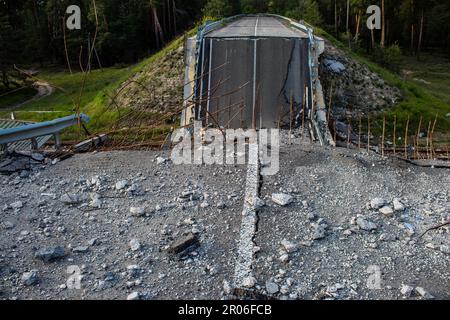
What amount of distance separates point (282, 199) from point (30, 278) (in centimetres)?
343

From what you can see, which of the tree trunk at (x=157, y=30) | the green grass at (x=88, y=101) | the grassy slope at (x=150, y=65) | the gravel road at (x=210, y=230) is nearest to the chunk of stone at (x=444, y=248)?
the gravel road at (x=210, y=230)

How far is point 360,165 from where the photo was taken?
7.83 meters

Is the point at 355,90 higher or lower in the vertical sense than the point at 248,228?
lower

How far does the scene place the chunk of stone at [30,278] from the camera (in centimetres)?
497

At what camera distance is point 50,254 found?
534cm

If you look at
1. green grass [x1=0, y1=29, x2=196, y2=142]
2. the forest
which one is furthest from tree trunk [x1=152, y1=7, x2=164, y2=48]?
green grass [x1=0, y1=29, x2=196, y2=142]

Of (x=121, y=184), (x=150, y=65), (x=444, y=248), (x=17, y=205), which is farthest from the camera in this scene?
(x=150, y=65)

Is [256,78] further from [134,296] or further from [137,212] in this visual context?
[134,296]

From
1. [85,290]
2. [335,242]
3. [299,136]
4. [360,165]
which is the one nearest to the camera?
[85,290]

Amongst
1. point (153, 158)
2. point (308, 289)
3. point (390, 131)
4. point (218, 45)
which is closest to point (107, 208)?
point (153, 158)

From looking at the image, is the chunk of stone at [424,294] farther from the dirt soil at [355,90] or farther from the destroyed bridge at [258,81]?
the dirt soil at [355,90]

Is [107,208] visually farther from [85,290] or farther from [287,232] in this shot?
[287,232]

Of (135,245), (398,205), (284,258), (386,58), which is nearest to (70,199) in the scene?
(135,245)
